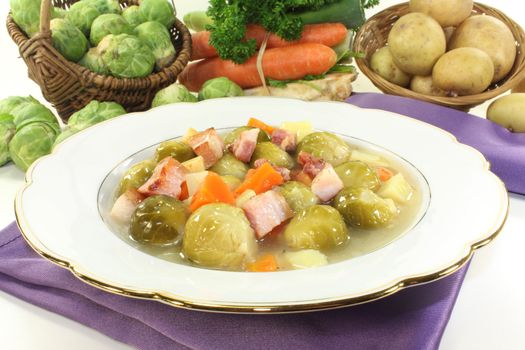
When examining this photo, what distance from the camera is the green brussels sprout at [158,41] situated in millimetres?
3506

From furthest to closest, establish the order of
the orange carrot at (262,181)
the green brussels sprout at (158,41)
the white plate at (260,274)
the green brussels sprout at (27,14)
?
the green brussels sprout at (158,41) < the green brussels sprout at (27,14) < the orange carrot at (262,181) < the white plate at (260,274)

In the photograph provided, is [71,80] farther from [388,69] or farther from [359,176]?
[388,69]

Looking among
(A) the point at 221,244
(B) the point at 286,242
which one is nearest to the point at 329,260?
(B) the point at 286,242

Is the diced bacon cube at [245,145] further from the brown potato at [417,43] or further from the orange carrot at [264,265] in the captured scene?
the brown potato at [417,43]

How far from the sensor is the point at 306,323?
1.73 m

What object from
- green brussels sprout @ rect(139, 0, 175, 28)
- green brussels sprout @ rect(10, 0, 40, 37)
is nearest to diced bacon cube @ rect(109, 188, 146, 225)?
green brussels sprout @ rect(10, 0, 40, 37)

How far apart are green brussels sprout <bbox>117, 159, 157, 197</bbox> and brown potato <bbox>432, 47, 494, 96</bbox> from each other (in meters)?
2.01

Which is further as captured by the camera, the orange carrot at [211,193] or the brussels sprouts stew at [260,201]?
the orange carrot at [211,193]

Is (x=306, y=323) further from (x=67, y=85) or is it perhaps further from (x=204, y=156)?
(x=67, y=85)

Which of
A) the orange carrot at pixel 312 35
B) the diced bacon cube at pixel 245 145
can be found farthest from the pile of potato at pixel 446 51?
the diced bacon cube at pixel 245 145

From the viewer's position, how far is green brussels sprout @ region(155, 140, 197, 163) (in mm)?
2475

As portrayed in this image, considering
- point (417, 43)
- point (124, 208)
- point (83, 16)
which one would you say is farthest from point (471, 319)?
point (83, 16)

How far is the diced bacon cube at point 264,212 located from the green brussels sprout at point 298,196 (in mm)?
94

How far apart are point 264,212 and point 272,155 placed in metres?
0.53
